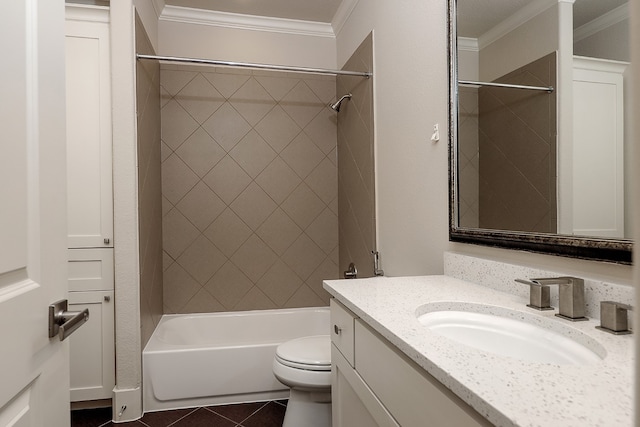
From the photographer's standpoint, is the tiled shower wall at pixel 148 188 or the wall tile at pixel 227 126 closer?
the tiled shower wall at pixel 148 188

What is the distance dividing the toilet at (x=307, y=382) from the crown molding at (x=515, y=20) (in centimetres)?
146

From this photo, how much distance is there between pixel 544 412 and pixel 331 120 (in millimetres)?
2874

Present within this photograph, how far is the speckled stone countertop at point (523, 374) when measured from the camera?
521mm

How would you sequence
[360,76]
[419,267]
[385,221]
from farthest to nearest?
1. [360,76]
2. [385,221]
3. [419,267]

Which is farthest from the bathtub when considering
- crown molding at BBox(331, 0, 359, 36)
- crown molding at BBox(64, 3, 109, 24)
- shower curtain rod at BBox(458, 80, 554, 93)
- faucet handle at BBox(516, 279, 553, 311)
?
crown molding at BBox(331, 0, 359, 36)

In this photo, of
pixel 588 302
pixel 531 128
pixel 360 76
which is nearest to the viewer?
pixel 588 302

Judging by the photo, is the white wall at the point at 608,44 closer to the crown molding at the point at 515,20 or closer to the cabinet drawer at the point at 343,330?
the crown molding at the point at 515,20

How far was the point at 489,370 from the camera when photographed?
2.14 feet

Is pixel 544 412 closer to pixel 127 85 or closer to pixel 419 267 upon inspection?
pixel 419 267

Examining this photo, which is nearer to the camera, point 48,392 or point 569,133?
point 48,392

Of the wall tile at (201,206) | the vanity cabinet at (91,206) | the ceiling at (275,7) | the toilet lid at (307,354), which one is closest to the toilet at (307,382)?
the toilet lid at (307,354)

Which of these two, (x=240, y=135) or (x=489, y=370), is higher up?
(x=240, y=135)

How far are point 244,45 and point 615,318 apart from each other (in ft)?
9.63

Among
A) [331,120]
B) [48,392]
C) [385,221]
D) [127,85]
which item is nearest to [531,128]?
[385,221]
